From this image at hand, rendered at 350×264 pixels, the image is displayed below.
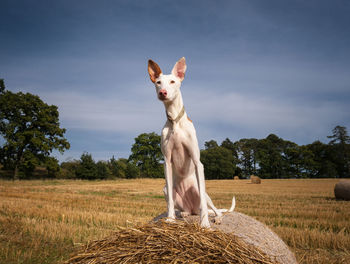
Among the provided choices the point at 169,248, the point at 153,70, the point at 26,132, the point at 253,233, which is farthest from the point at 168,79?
the point at 26,132

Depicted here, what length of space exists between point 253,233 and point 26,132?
41.0 meters

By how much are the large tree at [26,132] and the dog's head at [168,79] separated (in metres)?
39.2

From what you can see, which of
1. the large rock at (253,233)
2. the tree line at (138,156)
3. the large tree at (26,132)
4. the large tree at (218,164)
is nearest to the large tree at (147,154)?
the tree line at (138,156)

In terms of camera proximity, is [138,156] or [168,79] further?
[138,156]

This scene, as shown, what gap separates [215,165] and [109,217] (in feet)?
201

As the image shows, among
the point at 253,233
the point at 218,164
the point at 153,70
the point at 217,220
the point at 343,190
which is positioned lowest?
the point at 343,190

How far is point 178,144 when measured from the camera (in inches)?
142

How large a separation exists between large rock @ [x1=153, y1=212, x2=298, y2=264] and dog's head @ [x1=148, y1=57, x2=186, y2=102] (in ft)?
5.77

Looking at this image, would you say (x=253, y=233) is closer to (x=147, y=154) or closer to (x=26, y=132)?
(x=26, y=132)

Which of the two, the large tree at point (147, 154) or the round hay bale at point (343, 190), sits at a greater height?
the large tree at point (147, 154)

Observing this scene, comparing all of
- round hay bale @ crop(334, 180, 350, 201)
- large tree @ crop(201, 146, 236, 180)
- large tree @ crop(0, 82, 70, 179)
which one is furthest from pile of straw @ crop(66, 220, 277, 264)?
large tree @ crop(201, 146, 236, 180)

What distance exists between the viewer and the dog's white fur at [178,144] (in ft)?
11.3

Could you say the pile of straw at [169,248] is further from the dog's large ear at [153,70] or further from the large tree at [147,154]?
the large tree at [147,154]

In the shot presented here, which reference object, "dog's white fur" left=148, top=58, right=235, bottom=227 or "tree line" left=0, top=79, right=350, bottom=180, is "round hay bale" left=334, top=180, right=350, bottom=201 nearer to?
"dog's white fur" left=148, top=58, right=235, bottom=227
